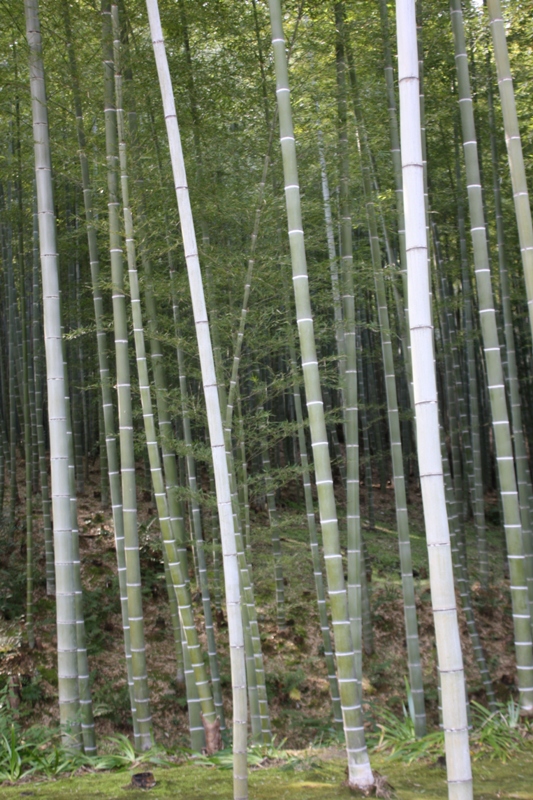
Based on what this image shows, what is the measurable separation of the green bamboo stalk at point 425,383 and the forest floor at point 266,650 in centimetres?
135

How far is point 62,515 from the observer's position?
12.4 ft

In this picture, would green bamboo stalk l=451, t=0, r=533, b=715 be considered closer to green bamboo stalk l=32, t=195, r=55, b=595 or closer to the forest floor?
the forest floor

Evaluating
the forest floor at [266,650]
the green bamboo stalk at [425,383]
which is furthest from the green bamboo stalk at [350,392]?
the green bamboo stalk at [425,383]

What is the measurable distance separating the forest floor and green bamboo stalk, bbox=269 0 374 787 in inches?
19.9

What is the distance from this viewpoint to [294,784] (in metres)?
3.09

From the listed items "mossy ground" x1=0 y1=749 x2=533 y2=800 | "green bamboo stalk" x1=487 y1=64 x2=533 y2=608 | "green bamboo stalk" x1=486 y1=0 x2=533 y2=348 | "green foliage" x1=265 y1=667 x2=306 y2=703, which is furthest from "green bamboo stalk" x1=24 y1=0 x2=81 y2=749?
"green bamboo stalk" x1=487 y1=64 x2=533 y2=608

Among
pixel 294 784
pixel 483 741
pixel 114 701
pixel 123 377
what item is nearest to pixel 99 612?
pixel 114 701

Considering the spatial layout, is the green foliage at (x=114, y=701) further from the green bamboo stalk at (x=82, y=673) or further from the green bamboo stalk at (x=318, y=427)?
the green bamboo stalk at (x=318, y=427)

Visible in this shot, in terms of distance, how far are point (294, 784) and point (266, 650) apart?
3648 mm

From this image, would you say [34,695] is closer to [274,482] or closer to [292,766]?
[274,482]

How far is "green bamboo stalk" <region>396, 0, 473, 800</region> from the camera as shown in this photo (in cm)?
214

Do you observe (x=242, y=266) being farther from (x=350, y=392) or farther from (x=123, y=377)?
(x=123, y=377)

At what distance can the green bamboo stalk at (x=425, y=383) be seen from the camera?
214 cm

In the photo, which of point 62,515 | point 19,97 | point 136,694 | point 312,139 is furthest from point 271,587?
point 19,97
